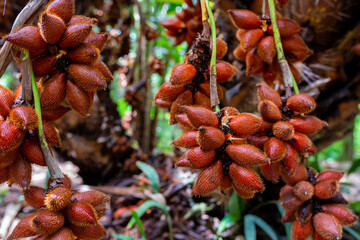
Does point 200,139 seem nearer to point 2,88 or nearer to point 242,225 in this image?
point 2,88

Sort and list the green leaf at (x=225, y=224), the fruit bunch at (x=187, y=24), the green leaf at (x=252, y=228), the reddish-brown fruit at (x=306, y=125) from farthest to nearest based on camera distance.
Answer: the green leaf at (x=225, y=224)
the green leaf at (x=252, y=228)
the fruit bunch at (x=187, y=24)
the reddish-brown fruit at (x=306, y=125)

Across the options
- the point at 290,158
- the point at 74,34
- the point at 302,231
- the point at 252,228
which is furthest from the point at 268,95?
the point at 252,228

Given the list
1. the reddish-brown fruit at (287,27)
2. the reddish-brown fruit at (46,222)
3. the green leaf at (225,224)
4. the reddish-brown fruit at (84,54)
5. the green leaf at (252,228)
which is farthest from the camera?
the green leaf at (225,224)

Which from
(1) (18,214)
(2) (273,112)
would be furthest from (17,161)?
(1) (18,214)

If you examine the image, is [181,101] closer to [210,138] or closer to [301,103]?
[210,138]

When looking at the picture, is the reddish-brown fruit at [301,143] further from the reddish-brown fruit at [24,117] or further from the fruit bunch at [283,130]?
the reddish-brown fruit at [24,117]

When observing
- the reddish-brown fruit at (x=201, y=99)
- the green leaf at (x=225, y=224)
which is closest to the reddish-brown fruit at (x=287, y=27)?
the reddish-brown fruit at (x=201, y=99)

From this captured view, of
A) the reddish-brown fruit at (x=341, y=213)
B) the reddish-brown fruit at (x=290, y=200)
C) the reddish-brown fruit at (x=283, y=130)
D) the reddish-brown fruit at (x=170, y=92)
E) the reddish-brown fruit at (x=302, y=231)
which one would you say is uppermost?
the reddish-brown fruit at (x=170, y=92)
